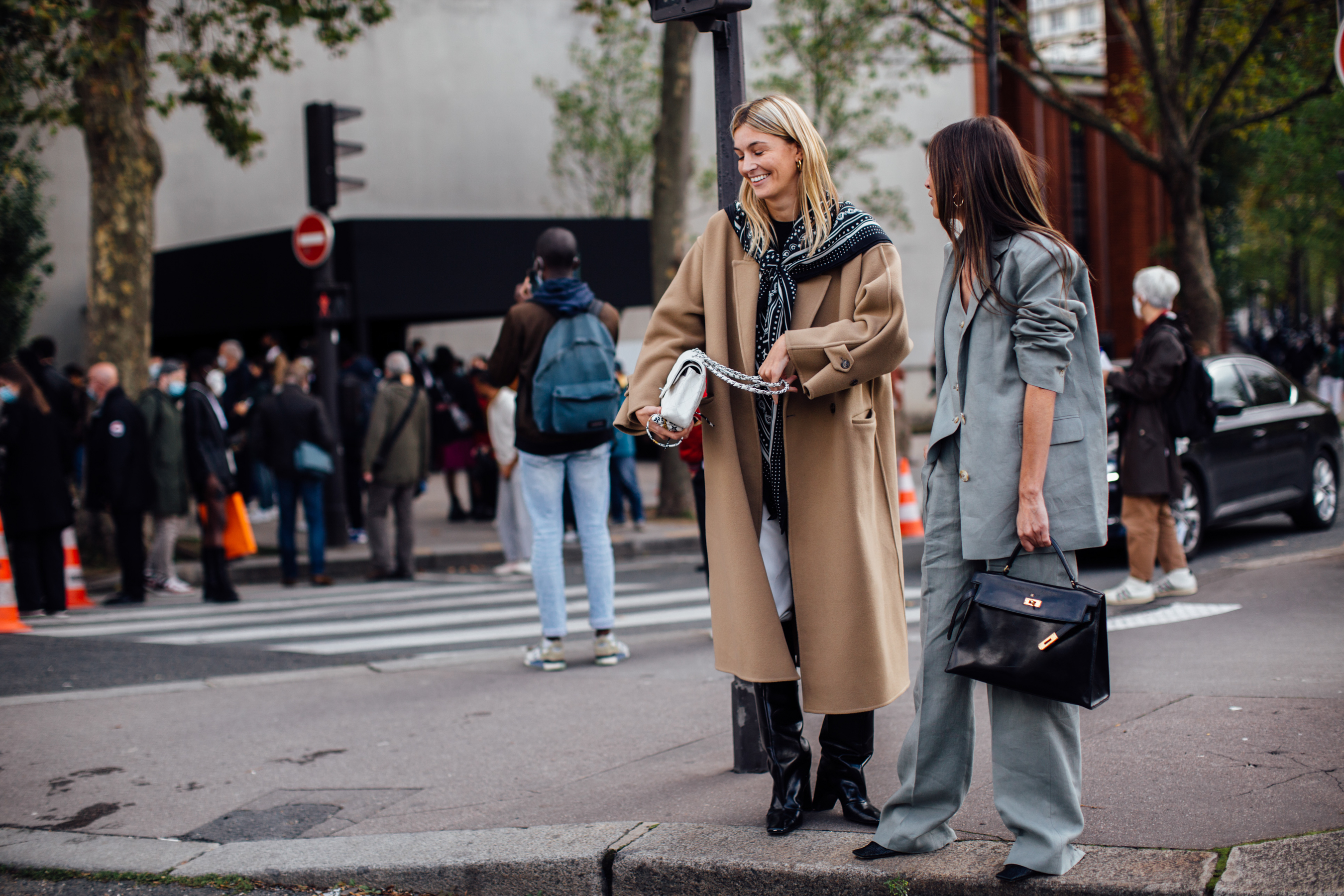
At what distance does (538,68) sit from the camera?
2716 centimetres

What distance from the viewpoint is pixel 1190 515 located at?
8797mm

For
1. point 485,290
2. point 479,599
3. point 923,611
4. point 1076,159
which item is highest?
point 1076,159

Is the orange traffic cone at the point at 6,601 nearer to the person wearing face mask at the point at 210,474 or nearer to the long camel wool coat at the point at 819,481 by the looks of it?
the person wearing face mask at the point at 210,474

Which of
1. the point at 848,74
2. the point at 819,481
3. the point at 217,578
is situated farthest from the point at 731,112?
the point at 848,74

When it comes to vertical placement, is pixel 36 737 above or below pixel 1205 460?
below

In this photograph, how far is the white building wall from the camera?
2239 centimetres

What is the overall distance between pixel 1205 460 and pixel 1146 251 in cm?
3344

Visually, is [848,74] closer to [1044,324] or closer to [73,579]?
[73,579]

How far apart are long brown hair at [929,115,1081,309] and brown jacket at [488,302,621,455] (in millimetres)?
3070

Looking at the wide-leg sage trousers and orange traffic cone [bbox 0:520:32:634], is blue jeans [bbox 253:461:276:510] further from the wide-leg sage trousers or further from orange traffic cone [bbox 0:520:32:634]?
the wide-leg sage trousers

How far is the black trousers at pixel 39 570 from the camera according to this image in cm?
884

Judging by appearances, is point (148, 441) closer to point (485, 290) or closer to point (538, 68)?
point (485, 290)

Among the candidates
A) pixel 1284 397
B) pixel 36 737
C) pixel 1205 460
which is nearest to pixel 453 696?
pixel 36 737

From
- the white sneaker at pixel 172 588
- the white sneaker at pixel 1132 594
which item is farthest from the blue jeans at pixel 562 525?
the white sneaker at pixel 172 588
